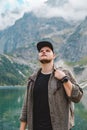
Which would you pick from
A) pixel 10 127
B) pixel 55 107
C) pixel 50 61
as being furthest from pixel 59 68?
pixel 10 127

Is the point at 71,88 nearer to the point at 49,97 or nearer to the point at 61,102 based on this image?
the point at 61,102

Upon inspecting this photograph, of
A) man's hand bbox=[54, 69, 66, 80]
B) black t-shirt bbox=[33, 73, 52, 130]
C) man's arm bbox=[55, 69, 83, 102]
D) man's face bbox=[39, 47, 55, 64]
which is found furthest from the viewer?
man's face bbox=[39, 47, 55, 64]

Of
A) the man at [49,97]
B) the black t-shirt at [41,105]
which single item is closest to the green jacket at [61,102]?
the man at [49,97]

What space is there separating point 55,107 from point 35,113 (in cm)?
63

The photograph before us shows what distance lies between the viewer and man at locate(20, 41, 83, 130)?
8.36 m

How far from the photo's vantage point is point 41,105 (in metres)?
8.72

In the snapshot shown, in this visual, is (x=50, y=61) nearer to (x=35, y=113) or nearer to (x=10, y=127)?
(x=35, y=113)

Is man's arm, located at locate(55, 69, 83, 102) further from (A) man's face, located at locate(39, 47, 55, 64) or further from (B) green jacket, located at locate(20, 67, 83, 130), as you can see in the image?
(A) man's face, located at locate(39, 47, 55, 64)

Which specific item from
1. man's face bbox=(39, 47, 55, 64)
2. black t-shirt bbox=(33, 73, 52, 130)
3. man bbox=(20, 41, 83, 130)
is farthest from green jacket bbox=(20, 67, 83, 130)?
man's face bbox=(39, 47, 55, 64)

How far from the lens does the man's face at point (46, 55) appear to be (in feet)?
29.2

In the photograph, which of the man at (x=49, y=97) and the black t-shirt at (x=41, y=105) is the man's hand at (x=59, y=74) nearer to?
the man at (x=49, y=97)

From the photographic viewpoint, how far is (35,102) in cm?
889

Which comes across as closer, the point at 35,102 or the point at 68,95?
the point at 68,95

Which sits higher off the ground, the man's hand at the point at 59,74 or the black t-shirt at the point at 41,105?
the man's hand at the point at 59,74
